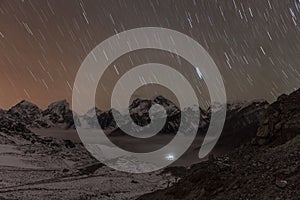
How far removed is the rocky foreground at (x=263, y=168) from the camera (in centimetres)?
1628

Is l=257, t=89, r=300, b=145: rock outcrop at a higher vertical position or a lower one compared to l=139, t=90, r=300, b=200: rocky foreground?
higher

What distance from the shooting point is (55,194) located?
41156 millimetres

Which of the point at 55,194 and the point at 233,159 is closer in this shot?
the point at 233,159

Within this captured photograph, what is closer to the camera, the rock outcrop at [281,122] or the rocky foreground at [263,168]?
the rocky foreground at [263,168]

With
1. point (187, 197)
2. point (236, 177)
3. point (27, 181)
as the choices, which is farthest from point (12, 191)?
point (236, 177)

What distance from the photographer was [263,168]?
60.3ft

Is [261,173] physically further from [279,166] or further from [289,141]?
[289,141]

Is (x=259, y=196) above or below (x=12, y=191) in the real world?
below

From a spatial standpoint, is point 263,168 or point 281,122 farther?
point 281,122

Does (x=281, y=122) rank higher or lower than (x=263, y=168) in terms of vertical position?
Answer: higher

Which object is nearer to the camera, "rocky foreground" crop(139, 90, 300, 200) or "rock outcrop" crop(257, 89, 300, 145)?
"rocky foreground" crop(139, 90, 300, 200)

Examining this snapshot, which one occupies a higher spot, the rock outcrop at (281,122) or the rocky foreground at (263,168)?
the rock outcrop at (281,122)

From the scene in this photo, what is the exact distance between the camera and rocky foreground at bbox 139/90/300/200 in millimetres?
16281

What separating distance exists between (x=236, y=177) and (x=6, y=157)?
270 ft
